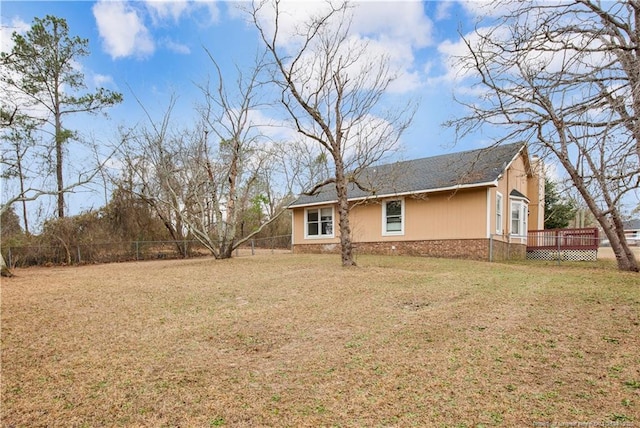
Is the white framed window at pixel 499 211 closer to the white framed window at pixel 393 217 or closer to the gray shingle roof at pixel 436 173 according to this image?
the gray shingle roof at pixel 436 173

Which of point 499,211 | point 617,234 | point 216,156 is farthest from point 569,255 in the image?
point 216,156

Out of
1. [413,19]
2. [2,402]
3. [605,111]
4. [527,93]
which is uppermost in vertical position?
[413,19]

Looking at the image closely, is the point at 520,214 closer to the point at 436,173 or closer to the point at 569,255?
the point at 569,255

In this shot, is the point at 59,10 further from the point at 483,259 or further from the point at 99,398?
the point at 483,259

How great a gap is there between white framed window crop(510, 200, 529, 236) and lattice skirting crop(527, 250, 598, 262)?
1.05 meters

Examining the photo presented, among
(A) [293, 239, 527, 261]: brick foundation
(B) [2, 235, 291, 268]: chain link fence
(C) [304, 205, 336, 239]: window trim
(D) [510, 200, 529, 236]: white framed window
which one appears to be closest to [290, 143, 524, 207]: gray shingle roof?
(C) [304, 205, 336, 239]: window trim

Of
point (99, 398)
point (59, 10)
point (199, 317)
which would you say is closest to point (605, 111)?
point (199, 317)

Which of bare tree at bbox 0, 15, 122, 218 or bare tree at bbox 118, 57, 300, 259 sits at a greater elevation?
bare tree at bbox 0, 15, 122, 218

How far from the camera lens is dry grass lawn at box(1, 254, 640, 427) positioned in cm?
259

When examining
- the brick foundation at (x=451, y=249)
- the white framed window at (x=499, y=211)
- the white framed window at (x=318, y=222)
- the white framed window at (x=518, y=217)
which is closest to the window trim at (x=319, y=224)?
the white framed window at (x=318, y=222)

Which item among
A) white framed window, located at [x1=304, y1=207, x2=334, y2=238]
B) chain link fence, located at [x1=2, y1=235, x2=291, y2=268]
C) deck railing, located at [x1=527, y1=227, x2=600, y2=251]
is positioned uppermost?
white framed window, located at [x1=304, y1=207, x2=334, y2=238]

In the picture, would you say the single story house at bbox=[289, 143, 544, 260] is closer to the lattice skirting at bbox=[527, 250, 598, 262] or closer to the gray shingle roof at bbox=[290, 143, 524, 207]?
the gray shingle roof at bbox=[290, 143, 524, 207]

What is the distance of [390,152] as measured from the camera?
11.0 m

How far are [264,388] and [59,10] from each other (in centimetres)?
1958
